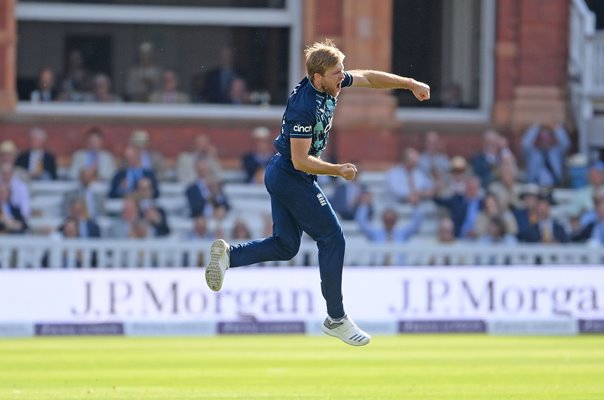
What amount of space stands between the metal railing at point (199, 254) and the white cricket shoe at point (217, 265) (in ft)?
23.4

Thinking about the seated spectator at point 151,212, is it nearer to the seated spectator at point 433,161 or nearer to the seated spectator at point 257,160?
the seated spectator at point 257,160

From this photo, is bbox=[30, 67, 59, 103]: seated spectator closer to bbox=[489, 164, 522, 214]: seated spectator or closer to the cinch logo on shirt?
bbox=[489, 164, 522, 214]: seated spectator

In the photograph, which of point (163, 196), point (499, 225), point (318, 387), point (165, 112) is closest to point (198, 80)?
point (165, 112)

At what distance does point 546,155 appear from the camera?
21.7 metres

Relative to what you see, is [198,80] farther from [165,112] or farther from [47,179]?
[47,179]

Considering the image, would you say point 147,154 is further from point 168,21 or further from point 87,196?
point 168,21

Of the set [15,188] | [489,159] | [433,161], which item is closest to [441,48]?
[433,161]

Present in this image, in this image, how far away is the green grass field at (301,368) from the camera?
38.9 ft

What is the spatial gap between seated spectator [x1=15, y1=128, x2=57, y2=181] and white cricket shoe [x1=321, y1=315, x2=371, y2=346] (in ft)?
32.4

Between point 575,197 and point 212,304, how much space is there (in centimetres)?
571

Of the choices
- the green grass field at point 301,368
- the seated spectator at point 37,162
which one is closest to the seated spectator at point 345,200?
the green grass field at point 301,368

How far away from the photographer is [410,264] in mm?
18547

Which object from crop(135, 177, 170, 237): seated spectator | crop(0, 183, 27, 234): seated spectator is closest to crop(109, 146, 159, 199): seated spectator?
crop(135, 177, 170, 237): seated spectator

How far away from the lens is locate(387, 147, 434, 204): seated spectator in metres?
20.6
